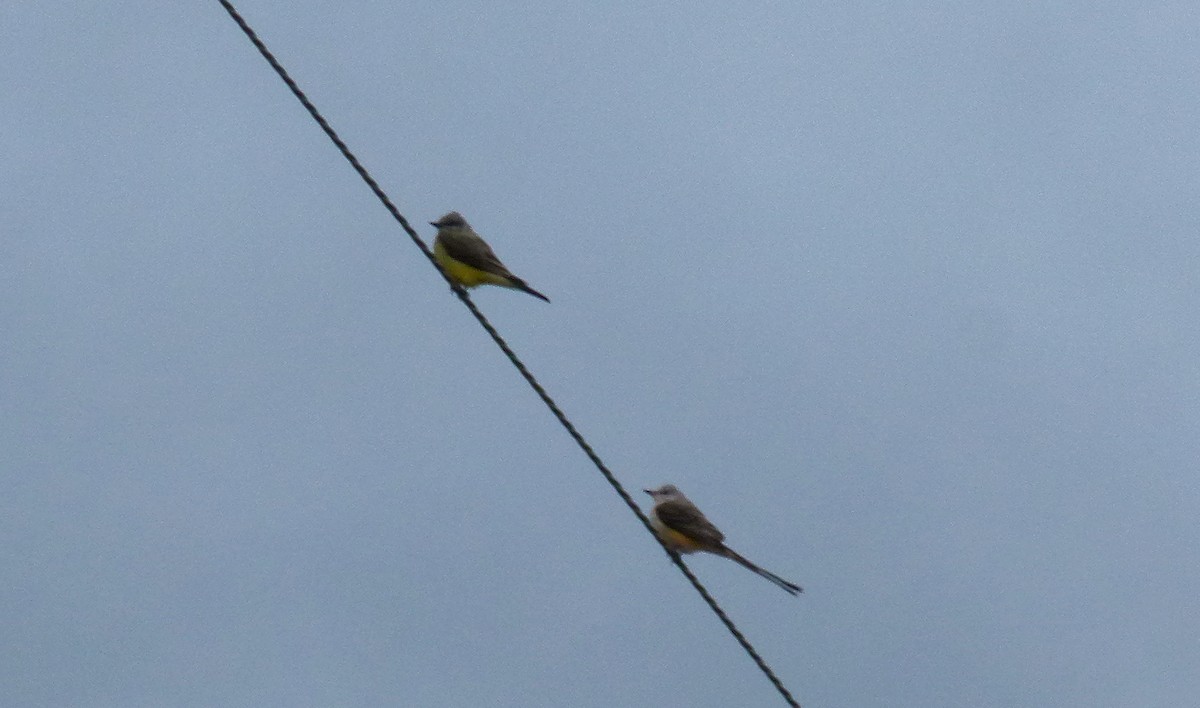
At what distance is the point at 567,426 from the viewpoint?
734 centimetres

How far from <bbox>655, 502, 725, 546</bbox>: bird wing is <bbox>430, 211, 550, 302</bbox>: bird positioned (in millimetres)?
2100

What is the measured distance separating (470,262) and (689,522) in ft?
8.25

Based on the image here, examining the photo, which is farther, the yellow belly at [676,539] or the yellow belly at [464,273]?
the yellow belly at [676,539]

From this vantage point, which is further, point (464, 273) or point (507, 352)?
point (464, 273)

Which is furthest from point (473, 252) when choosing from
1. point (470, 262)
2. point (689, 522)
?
point (689, 522)

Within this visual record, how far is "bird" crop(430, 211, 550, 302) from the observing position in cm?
1214

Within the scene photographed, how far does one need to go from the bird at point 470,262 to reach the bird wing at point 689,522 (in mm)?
2100

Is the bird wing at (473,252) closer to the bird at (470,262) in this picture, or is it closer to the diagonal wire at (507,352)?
the bird at (470,262)

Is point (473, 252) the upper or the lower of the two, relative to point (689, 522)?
upper

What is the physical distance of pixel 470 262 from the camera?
40.3ft

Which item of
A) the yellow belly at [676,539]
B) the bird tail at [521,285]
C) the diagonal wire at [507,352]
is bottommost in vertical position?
the diagonal wire at [507,352]

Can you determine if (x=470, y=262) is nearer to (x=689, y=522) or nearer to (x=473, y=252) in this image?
(x=473, y=252)

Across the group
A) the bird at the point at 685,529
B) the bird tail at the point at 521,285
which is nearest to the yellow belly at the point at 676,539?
the bird at the point at 685,529

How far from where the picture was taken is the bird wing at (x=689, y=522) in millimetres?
12203
